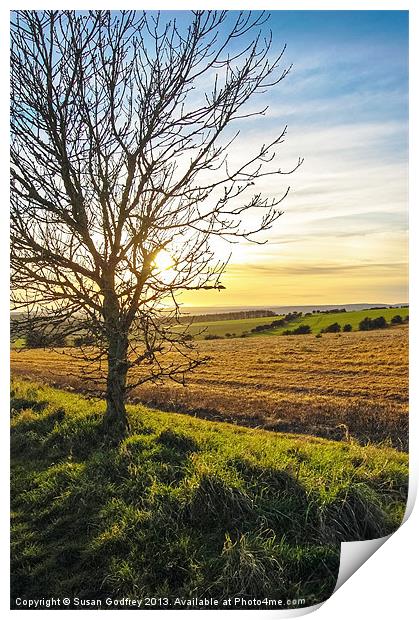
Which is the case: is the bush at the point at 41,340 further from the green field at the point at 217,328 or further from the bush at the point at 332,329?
the bush at the point at 332,329

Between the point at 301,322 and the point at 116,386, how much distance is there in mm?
1342

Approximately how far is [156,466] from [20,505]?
88cm

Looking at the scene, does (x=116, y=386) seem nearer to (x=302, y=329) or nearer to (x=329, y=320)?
(x=302, y=329)

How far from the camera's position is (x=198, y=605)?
326 cm

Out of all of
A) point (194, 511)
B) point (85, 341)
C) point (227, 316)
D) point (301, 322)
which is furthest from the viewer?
point (85, 341)

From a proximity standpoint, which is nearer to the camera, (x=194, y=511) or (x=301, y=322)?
(x=194, y=511)

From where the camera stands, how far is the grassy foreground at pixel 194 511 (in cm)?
323

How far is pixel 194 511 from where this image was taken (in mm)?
3385

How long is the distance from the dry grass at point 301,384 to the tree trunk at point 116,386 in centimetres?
12

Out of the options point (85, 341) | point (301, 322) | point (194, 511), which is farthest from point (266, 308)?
point (194, 511)

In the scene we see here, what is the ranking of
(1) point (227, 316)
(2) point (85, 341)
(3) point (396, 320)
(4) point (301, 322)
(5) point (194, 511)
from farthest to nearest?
1. (2) point (85, 341)
2. (4) point (301, 322)
3. (1) point (227, 316)
4. (3) point (396, 320)
5. (5) point (194, 511)

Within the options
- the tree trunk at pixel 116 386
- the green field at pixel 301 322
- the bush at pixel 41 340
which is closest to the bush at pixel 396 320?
the green field at pixel 301 322

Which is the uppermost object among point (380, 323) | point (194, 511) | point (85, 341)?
point (380, 323)
